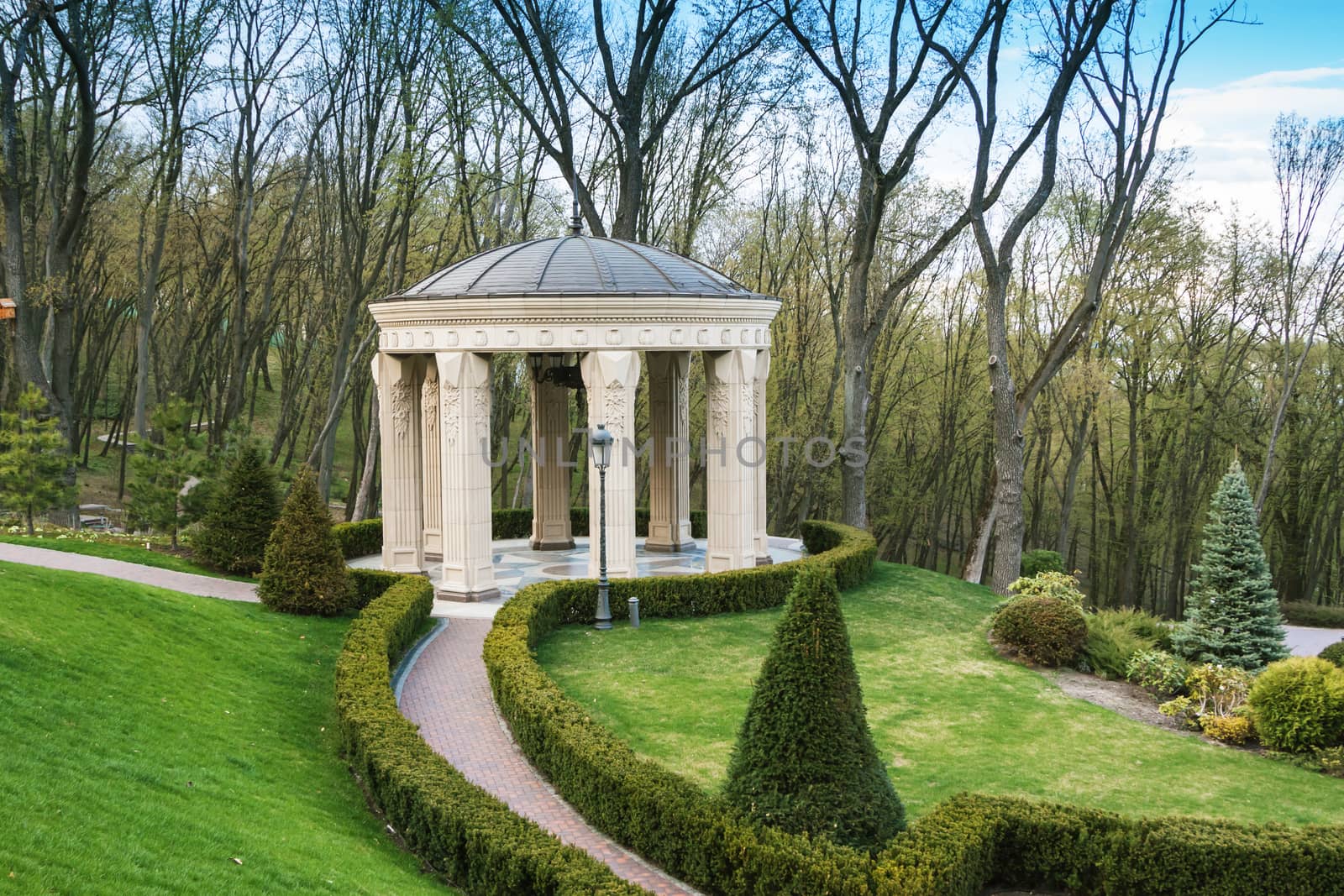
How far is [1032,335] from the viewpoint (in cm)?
3547

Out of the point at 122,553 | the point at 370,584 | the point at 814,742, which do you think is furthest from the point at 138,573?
the point at 814,742

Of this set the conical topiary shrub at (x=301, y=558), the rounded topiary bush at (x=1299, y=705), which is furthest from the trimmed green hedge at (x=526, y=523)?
the rounded topiary bush at (x=1299, y=705)

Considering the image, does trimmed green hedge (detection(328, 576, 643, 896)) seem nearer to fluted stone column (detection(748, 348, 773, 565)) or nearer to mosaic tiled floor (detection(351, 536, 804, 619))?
mosaic tiled floor (detection(351, 536, 804, 619))

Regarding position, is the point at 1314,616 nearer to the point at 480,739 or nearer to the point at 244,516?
the point at 480,739

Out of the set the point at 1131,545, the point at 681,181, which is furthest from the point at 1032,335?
the point at 681,181

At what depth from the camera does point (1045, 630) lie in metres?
16.9

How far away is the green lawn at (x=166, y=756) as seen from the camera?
7449 mm

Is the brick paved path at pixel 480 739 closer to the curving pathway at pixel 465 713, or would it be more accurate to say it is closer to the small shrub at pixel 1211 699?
the curving pathway at pixel 465 713

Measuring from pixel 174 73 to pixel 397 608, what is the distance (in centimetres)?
1729

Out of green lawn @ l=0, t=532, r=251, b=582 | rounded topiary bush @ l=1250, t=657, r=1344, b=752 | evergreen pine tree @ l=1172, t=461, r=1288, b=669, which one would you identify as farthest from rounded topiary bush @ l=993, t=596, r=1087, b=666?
green lawn @ l=0, t=532, r=251, b=582

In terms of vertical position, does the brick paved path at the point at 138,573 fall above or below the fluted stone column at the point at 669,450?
below

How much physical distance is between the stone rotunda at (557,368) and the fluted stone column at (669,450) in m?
2.66

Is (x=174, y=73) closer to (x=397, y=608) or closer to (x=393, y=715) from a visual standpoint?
(x=397, y=608)

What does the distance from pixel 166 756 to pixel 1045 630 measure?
12687 mm
